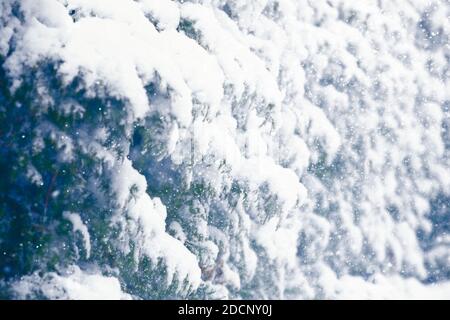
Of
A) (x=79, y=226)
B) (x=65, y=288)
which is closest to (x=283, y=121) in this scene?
(x=79, y=226)

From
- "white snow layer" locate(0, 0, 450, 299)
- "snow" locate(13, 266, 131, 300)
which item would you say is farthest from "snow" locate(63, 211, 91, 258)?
"snow" locate(13, 266, 131, 300)

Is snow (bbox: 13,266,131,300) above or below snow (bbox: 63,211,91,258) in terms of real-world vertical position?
below

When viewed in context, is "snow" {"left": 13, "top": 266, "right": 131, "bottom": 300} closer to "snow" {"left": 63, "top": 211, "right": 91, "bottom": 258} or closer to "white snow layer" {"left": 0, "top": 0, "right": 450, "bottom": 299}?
"white snow layer" {"left": 0, "top": 0, "right": 450, "bottom": 299}

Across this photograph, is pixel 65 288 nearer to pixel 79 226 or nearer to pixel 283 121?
pixel 79 226

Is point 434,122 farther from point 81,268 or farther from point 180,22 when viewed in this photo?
point 81,268

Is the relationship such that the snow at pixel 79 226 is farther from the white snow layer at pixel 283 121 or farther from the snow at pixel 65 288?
the snow at pixel 65 288

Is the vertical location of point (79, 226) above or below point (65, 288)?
above

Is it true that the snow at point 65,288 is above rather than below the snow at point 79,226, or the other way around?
below

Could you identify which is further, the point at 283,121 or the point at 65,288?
Answer: the point at 283,121

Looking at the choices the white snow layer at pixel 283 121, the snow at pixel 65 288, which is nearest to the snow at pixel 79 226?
the white snow layer at pixel 283 121
